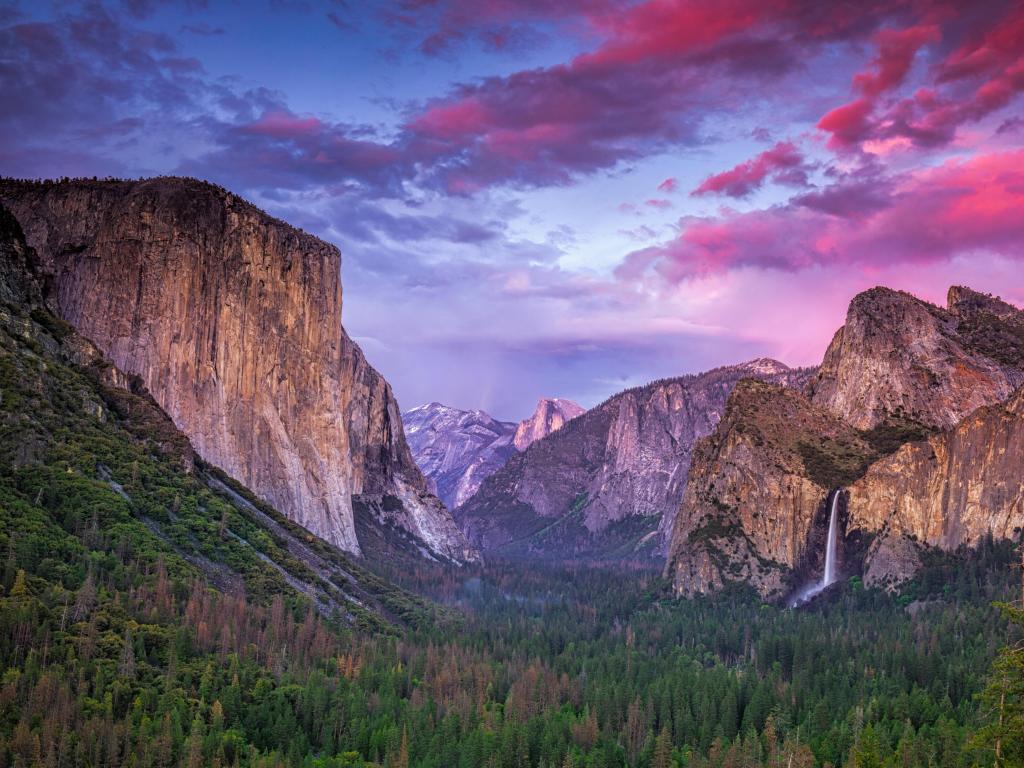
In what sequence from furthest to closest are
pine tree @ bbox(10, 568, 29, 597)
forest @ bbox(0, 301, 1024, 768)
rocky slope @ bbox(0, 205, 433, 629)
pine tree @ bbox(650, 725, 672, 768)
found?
1. rocky slope @ bbox(0, 205, 433, 629)
2. pine tree @ bbox(650, 725, 672, 768)
3. pine tree @ bbox(10, 568, 29, 597)
4. forest @ bbox(0, 301, 1024, 768)

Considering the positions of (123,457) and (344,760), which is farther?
(123,457)

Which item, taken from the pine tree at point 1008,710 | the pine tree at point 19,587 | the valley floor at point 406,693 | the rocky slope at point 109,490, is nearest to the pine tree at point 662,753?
the valley floor at point 406,693

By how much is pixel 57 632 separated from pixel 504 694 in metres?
53.2

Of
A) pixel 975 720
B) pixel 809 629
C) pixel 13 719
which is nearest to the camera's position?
pixel 13 719

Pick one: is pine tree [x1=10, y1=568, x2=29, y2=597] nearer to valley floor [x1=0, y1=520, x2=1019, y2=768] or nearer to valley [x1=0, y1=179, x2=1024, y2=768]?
valley floor [x1=0, y1=520, x2=1019, y2=768]

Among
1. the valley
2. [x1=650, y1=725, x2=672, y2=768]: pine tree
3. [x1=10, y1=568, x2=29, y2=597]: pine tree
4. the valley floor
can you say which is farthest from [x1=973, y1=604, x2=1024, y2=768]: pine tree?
[x1=10, y1=568, x2=29, y2=597]: pine tree

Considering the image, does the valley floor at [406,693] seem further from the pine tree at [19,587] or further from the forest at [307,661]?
the forest at [307,661]

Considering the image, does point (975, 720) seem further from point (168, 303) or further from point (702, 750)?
point (168, 303)

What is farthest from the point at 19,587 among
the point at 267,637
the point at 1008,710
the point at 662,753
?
the point at 1008,710

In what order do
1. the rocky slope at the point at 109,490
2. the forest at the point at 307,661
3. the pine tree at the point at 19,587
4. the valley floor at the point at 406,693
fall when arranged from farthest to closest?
the rocky slope at the point at 109,490 → the pine tree at the point at 19,587 → the forest at the point at 307,661 → the valley floor at the point at 406,693

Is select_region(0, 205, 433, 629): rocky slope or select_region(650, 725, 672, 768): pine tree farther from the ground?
select_region(0, 205, 433, 629): rocky slope

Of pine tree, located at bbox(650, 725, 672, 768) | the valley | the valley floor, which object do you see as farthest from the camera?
pine tree, located at bbox(650, 725, 672, 768)

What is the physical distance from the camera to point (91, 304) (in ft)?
604

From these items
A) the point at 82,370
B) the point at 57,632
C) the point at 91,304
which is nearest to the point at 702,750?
the point at 57,632
